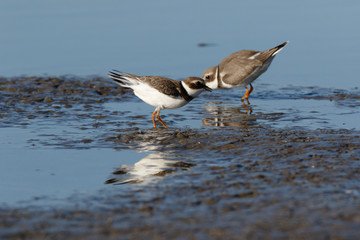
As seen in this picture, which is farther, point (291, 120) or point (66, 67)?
point (66, 67)

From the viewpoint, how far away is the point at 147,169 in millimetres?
7918

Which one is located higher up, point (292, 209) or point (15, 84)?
point (15, 84)

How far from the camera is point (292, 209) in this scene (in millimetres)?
6148

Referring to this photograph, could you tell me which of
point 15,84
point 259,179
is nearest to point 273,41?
point 15,84

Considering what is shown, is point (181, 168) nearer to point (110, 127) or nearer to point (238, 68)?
point (110, 127)

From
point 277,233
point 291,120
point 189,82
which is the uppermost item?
point 189,82

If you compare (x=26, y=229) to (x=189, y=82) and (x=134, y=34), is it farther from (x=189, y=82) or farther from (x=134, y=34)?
(x=134, y=34)

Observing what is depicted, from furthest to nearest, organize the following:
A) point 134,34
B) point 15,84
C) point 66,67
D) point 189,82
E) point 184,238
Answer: point 134,34
point 66,67
point 15,84
point 189,82
point 184,238

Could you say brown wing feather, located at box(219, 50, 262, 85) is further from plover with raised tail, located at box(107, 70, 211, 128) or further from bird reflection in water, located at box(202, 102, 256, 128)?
plover with raised tail, located at box(107, 70, 211, 128)

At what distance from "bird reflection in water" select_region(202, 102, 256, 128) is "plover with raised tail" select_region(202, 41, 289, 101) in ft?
2.55

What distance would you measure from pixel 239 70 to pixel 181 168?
19.9 feet

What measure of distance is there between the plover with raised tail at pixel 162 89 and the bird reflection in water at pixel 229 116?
70 centimetres

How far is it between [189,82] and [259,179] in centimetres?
389

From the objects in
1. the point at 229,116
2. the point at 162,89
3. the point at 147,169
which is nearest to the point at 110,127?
the point at 162,89
